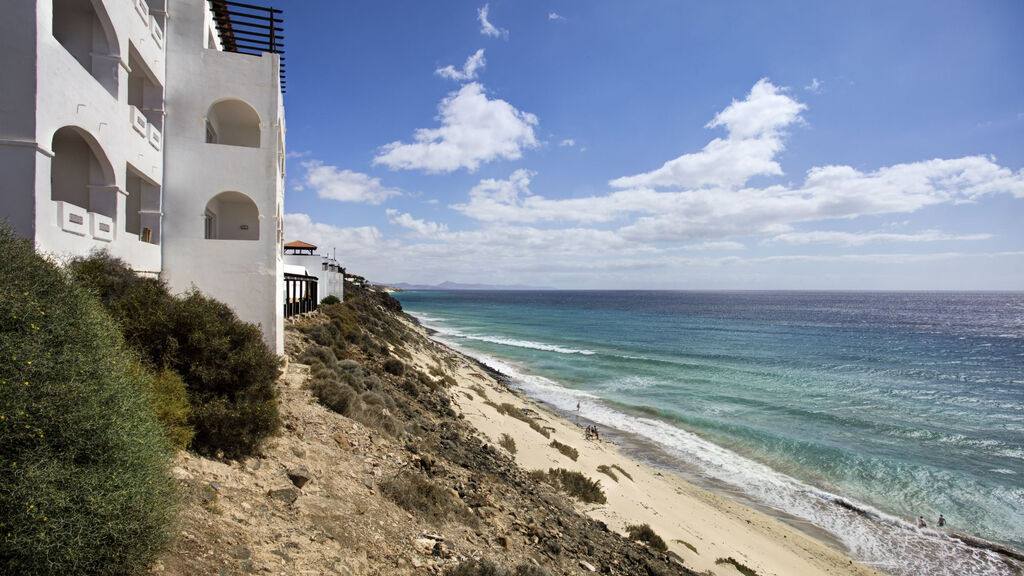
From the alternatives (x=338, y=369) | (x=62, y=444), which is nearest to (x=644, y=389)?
(x=338, y=369)

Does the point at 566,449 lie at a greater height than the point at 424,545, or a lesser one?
lesser

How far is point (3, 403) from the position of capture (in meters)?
3.49

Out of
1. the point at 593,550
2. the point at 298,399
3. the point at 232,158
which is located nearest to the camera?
the point at 593,550

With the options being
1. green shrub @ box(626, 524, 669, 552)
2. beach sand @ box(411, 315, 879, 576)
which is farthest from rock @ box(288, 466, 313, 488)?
green shrub @ box(626, 524, 669, 552)

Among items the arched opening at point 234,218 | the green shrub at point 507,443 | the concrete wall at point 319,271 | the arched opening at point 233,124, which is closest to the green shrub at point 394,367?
the green shrub at point 507,443

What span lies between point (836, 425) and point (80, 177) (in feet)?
105

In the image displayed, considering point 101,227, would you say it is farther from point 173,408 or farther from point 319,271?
point 319,271

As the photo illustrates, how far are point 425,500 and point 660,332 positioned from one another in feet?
205

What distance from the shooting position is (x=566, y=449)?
1584cm

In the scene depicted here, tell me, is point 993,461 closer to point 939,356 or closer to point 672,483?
point 672,483

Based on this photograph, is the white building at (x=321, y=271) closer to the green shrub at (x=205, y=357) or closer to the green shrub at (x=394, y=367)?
the green shrub at (x=394, y=367)

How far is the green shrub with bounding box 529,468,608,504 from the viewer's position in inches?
482

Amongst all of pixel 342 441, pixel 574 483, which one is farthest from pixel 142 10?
pixel 574 483

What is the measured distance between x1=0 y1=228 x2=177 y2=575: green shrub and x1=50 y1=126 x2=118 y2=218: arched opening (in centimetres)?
551
